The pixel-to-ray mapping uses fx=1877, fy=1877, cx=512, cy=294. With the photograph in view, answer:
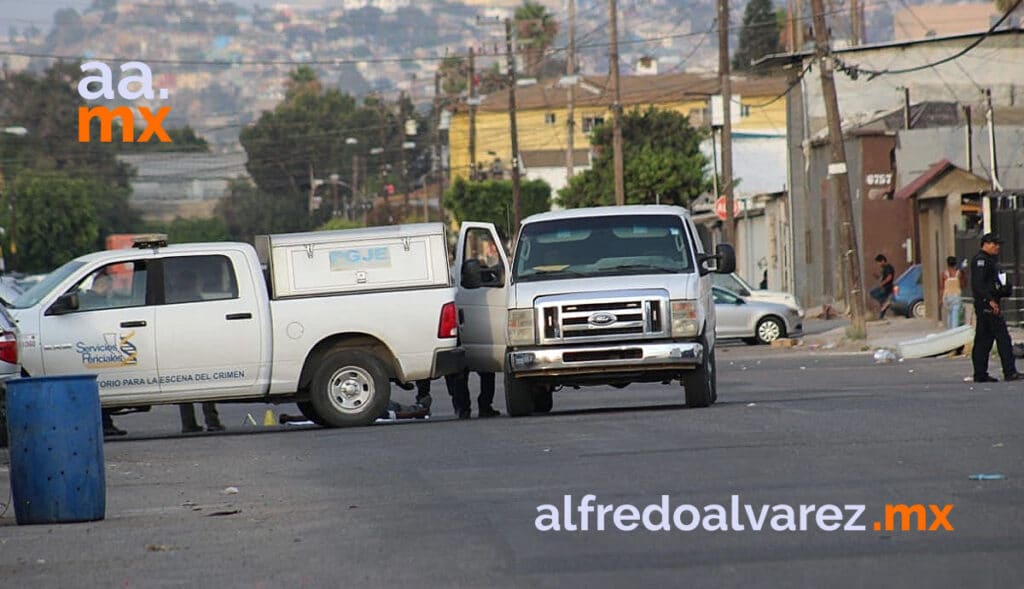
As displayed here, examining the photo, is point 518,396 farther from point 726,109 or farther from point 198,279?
point 726,109

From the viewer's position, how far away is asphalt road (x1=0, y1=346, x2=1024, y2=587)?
351 inches

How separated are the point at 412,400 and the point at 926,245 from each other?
17.9 meters

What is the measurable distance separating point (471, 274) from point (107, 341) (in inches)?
154

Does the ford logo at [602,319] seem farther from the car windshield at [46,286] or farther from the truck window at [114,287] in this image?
the car windshield at [46,286]

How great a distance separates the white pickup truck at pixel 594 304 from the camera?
1927 centimetres

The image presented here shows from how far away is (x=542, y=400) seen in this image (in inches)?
841

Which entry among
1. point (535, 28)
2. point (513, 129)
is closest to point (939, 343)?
point (513, 129)

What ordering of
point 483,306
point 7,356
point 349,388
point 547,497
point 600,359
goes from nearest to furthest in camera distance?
point 547,497
point 7,356
point 600,359
point 349,388
point 483,306

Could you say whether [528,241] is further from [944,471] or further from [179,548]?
[179,548]

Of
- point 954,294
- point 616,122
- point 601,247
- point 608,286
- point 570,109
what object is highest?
point 570,109

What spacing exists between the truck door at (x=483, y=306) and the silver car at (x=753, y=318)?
61.0 ft

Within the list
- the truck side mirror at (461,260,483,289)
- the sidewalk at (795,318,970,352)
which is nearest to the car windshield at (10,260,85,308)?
the truck side mirror at (461,260,483,289)

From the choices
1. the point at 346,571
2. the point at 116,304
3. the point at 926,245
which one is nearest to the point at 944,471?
the point at 346,571

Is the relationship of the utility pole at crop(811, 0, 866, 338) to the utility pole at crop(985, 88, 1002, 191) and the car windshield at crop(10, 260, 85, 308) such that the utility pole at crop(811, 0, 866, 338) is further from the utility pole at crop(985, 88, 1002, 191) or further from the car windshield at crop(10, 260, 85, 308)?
the car windshield at crop(10, 260, 85, 308)
